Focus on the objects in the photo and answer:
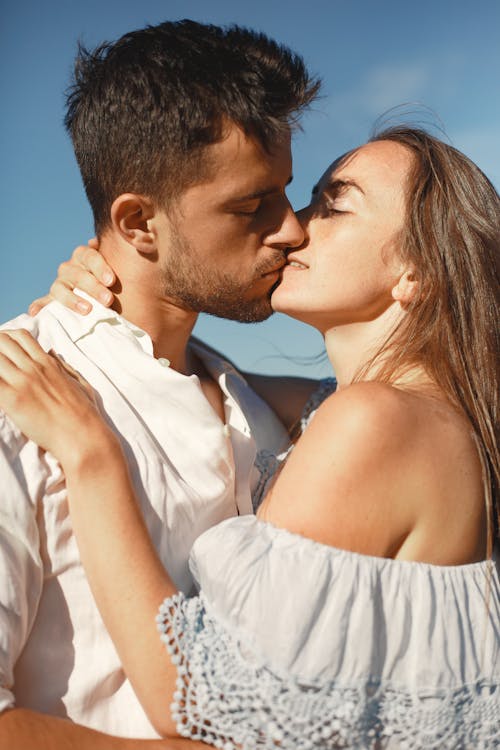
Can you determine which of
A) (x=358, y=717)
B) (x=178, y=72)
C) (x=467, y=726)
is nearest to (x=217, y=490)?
(x=358, y=717)

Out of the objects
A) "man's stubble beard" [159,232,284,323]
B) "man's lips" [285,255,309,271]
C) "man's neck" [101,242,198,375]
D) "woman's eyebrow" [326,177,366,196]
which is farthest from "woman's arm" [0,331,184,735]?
"woman's eyebrow" [326,177,366,196]

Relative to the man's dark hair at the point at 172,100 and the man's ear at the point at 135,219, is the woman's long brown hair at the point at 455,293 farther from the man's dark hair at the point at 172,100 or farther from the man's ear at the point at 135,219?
the man's ear at the point at 135,219

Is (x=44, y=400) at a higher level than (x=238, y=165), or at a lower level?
lower

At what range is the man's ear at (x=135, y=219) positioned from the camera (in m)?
2.78

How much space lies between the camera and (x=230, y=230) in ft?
9.13

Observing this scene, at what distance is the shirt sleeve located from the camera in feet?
6.38

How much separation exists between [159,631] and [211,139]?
1.60 m

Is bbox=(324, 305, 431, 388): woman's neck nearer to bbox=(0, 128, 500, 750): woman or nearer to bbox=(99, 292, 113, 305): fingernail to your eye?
bbox=(0, 128, 500, 750): woman

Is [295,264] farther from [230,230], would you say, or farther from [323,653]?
[323,653]

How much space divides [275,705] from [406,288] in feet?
4.53

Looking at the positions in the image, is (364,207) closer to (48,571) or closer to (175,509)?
(175,509)

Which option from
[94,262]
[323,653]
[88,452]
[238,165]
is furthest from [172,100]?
[323,653]

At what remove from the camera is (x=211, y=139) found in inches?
107

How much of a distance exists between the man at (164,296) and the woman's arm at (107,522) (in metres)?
0.09
